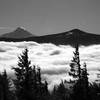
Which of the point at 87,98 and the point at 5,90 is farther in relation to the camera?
the point at 5,90

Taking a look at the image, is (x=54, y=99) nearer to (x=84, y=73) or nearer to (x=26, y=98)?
(x=84, y=73)

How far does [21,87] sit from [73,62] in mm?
10792

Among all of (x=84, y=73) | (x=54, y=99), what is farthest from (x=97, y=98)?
(x=54, y=99)

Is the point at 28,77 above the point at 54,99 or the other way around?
above

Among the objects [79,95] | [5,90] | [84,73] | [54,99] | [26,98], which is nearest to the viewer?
[26,98]

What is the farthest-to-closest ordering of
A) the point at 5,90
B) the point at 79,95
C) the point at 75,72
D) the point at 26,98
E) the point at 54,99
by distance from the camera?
the point at 54,99 → the point at 5,90 → the point at 75,72 → the point at 79,95 → the point at 26,98

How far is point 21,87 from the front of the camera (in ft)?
105

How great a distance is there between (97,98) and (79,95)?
34.8ft

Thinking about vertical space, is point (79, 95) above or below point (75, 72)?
below

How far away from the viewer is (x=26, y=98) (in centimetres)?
3092

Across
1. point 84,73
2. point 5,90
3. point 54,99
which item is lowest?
point 54,99

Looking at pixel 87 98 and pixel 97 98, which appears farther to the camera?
pixel 97 98

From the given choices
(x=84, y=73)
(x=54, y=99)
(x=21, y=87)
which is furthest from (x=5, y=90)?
(x=54, y=99)

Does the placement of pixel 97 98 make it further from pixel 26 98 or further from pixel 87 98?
pixel 26 98
